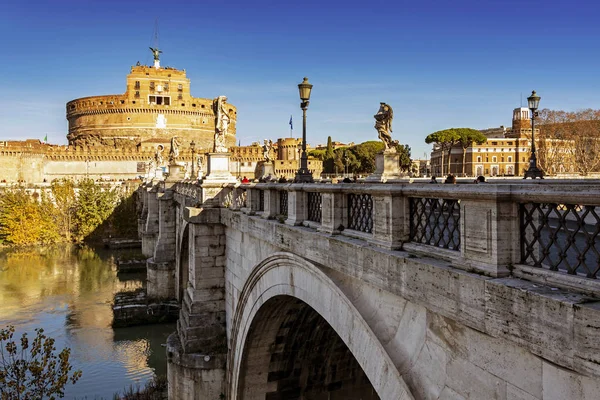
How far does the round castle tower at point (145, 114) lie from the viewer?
9169 cm

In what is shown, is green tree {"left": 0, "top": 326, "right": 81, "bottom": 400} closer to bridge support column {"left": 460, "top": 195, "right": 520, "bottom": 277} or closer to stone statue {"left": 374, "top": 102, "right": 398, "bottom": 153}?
stone statue {"left": 374, "top": 102, "right": 398, "bottom": 153}

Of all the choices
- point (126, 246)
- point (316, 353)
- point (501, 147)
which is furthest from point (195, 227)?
point (501, 147)

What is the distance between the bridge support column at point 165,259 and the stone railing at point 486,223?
21876 millimetres

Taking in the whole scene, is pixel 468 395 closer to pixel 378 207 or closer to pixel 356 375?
pixel 378 207

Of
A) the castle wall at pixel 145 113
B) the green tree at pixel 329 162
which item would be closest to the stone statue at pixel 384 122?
the green tree at pixel 329 162

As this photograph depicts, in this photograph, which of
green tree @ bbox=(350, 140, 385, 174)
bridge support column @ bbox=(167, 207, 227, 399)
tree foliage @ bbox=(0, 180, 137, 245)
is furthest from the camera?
green tree @ bbox=(350, 140, 385, 174)

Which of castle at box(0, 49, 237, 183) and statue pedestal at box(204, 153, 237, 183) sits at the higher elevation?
castle at box(0, 49, 237, 183)

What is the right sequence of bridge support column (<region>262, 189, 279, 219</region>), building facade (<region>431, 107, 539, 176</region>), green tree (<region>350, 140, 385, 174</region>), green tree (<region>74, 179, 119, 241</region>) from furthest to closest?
green tree (<region>350, 140, 385, 174</region>) < building facade (<region>431, 107, 539, 176</region>) < green tree (<region>74, 179, 119, 241</region>) < bridge support column (<region>262, 189, 279, 219</region>)

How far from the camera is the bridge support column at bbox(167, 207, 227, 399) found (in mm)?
12820

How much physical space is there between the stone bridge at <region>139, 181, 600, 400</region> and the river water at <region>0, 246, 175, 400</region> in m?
10.3

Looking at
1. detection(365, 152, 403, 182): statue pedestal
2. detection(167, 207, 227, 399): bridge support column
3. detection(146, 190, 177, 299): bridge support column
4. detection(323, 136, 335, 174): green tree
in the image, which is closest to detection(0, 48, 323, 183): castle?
detection(323, 136, 335, 174): green tree

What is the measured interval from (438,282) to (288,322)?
23.7 ft

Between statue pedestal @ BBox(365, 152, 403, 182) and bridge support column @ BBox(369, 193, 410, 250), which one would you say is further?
statue pedestal @ BBox(365, 152, 403, 182)

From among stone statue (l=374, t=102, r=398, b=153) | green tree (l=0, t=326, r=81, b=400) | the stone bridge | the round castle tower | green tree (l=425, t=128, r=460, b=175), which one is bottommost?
green tree (l=0, t=326, r=81, b=400)
